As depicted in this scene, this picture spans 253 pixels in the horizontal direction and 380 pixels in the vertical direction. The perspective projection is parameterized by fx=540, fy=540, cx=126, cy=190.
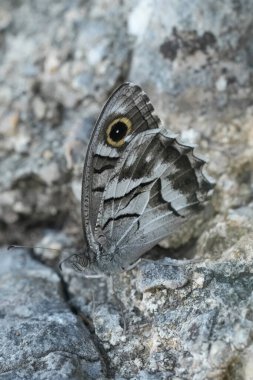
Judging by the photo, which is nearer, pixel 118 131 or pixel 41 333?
pixel 41 333

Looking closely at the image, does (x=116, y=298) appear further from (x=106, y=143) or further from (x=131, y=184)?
(x=106, y=143)

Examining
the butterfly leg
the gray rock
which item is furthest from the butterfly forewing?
the gray rock

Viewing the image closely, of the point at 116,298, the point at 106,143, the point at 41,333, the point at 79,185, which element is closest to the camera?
the point at 41,333

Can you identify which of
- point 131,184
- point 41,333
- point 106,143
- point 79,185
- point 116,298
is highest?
point 79,185

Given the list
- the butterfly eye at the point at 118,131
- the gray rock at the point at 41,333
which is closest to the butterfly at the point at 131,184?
the butterfly eye at the point at 118,131

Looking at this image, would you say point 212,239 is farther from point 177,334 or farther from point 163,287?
point 177,334

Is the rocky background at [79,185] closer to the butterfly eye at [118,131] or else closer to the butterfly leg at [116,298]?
the butterfly leg at [116,298]

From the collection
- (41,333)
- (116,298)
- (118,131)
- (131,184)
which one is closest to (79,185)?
(131,184)
